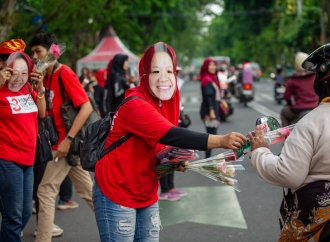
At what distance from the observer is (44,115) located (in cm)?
510

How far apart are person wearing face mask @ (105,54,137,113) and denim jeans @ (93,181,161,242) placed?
537cm

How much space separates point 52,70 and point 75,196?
10.8 feet

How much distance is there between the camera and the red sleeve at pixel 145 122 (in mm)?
3197

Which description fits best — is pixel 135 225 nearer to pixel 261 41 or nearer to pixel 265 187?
pixel 265 187

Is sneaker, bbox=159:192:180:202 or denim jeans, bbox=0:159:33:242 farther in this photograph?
sneaker, bbox=159:192:180:202

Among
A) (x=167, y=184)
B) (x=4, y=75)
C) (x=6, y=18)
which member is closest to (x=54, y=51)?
(x=4, y=75)

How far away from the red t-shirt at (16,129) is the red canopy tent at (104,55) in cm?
1721

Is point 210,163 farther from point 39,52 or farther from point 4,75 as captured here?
point 39,52

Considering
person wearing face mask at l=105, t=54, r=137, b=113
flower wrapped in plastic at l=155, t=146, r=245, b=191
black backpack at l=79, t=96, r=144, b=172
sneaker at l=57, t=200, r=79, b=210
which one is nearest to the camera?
flower wrapped in plastic at l=155, t=146, r=245, b=191

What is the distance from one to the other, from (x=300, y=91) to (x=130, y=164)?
6314 mm

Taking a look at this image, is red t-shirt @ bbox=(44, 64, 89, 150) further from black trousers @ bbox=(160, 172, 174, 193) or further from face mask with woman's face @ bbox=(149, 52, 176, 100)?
black trousers @ bbox=(160, 172, 174, 193)

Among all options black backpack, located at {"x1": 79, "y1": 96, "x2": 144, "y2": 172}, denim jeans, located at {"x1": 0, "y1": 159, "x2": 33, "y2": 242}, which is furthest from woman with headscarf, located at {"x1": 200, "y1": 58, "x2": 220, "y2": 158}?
black backpack, located at {"x1": 79, "y1": 96, "x2": 144, "y2": 172}

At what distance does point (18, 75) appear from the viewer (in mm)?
4516

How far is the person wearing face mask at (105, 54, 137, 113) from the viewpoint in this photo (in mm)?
8812
